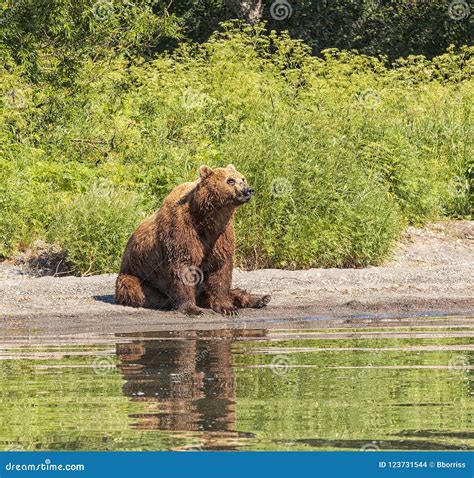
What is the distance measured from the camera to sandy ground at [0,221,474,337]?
1416 cm

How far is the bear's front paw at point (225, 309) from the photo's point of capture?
14773 millimetres

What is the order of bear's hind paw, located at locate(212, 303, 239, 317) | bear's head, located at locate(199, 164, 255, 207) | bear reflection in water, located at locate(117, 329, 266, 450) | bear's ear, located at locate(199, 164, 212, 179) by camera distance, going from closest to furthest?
bear reflection in water, located at locate(117, 329, 266, 450)
bear's head, located at locate(199, 164, 255, 207)
bear's ear, located at locate(199, 164, 212, 179)
bear's hind paw, located at locate(212, 303, 239, 317)

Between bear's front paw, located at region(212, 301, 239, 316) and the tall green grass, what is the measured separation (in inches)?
128

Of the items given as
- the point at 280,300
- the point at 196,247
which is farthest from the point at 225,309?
the point at 280,300

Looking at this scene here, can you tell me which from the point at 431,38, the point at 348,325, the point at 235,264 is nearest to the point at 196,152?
the point at 235,264

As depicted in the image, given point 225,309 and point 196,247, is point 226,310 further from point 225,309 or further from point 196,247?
point 196,247

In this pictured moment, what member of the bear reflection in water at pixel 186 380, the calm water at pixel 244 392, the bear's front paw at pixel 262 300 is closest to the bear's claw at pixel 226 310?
the bear's front paw at pixel 262 300

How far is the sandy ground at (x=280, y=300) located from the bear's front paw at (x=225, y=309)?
9 cm

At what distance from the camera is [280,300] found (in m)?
15.9

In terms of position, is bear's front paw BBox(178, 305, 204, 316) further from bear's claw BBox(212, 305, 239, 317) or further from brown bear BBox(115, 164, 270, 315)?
bear's claw BBox(212, 305, 239, 317)

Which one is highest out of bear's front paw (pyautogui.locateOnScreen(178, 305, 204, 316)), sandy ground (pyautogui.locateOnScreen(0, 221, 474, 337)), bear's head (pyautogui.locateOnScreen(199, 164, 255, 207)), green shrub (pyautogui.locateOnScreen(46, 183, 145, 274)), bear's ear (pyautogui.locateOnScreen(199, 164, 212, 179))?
bear's ear (pyautogui.locateOnScreen(199, 164, 212, 179))

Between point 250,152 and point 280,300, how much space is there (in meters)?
3.47

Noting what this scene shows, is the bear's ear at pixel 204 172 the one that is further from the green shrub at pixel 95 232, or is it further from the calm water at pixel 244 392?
the green shrub at pixel 95 232

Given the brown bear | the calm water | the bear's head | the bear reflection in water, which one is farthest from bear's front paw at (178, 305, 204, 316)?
the calm water
